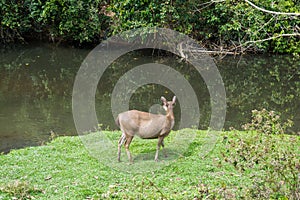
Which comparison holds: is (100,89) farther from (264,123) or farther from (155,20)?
(264,123)

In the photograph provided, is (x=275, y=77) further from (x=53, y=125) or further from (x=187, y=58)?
(x=53, y=125)

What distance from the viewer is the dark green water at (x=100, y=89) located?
11500mm

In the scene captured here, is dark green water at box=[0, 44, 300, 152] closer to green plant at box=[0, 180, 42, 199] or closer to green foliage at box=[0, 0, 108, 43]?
green foliage at box=[0, 0, 108, 43]

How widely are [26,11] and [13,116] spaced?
9.33m

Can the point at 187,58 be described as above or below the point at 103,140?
above

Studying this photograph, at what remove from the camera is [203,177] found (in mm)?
6930

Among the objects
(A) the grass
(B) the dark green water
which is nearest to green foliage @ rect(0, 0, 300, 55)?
(B) the dark green water

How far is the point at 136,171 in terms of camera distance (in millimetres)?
7219

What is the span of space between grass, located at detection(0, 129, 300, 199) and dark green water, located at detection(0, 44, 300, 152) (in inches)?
82.7

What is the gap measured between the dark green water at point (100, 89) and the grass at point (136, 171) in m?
2.10

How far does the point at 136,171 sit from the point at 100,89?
8070 millimetres

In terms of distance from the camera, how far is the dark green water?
1150cm

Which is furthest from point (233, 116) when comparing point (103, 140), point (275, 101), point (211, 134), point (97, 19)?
point (97, 19)

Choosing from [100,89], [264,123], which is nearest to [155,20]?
[100,89]
